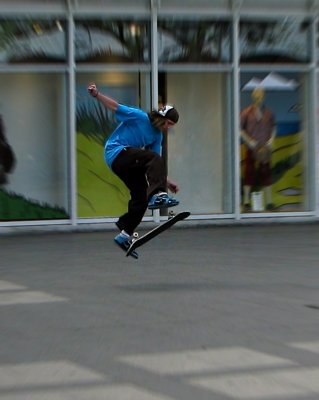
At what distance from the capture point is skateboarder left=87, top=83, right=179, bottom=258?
23.7ft

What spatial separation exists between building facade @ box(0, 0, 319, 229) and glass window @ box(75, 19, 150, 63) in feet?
0.06

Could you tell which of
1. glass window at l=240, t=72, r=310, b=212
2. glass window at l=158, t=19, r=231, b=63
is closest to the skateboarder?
glass window at l=158, t=19, r=231, b=63

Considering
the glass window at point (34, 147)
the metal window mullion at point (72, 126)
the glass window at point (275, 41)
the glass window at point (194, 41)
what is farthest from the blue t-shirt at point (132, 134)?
the glass window at point (275, 41)

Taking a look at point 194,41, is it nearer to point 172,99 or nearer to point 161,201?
point 172,99

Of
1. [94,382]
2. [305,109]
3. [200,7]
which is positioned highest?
[200,7]

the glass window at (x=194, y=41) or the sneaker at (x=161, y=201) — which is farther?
the glass window at (x=194, y=41)

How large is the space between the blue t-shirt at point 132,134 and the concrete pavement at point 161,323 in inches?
55.4

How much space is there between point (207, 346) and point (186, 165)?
7.97 m

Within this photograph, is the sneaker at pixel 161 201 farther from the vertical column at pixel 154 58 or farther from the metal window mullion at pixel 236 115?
the metal window mullion at pixel 236 115

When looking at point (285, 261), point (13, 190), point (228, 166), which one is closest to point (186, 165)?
point (228, 166)

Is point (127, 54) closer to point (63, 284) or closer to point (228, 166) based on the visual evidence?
point (228, 166)

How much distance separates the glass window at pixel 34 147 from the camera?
12039mm

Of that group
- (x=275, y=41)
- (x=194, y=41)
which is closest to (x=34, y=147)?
(x=194, y=41)

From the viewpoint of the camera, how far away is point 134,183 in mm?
7531
